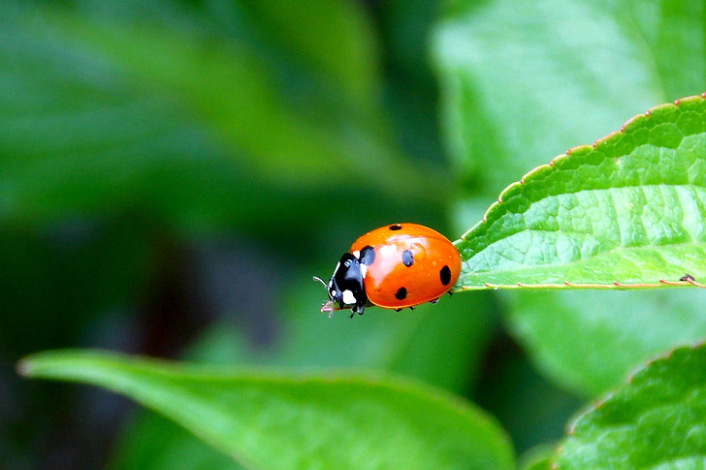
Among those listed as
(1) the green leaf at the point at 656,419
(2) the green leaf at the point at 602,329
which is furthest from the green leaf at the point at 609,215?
(2) the green leaf at the point at 602,329

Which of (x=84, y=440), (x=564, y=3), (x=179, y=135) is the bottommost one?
(x=84, y=440)

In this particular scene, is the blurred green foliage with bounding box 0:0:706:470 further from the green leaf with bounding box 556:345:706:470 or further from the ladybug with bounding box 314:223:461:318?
the green leaf with bounding box 556:345:706:470

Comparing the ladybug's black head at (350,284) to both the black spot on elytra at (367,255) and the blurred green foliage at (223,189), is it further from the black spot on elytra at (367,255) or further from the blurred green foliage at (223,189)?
the blurred green foliage at (223,189)

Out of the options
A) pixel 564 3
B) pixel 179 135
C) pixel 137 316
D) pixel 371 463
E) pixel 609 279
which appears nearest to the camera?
pixel 609 279

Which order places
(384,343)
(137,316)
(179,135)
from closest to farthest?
(384,343)
(179,135)
(137,316)

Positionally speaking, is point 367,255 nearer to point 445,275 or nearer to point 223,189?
point 445,275

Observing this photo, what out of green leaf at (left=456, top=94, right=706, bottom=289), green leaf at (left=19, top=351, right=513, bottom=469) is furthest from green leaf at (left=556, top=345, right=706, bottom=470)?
green leaf at (left=19, top=351, right=513, bottom=469)

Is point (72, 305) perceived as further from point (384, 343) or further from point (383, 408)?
point (383, 408)

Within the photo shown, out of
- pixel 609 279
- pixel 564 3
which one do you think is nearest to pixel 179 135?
pixel 564 3
